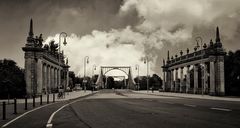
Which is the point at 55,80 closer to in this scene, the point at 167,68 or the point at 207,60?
the point at 167,68

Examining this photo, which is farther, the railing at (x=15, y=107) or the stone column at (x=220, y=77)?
the stone column at (x=220, y=77)

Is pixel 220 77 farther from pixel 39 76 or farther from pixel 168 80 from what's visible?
pixel 168 80

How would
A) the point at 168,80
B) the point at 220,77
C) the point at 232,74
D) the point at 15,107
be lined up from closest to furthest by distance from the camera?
1. the point at 15,107
2. the point at 220,77
3. the point at 232,74
4. the point at 168,80

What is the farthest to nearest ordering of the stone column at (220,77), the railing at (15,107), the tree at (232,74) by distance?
the tree at (232,74), the stone column at (220,77), the railing at (15,107)

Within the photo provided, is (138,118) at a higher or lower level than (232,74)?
lower

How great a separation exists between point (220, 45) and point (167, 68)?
31.6m

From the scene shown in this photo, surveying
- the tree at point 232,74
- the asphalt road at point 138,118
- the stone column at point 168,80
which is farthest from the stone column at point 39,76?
the stone column at point 168,80

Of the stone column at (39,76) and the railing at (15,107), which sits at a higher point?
the stone column at (39,76)

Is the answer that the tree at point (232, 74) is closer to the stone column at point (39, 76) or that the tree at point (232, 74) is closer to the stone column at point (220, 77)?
the stone column at point (220, 77)

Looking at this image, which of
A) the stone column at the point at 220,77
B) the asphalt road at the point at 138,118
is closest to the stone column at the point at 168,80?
the stone column at the point at 220,77

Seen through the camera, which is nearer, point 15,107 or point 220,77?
point 15,107

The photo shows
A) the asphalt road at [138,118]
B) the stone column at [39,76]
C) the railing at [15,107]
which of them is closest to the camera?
the asphalt road at [138,118]

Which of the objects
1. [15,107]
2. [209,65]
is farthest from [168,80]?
[15,107]

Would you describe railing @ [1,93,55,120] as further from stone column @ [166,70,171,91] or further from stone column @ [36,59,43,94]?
stone column @ [166,70,171,91]
